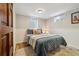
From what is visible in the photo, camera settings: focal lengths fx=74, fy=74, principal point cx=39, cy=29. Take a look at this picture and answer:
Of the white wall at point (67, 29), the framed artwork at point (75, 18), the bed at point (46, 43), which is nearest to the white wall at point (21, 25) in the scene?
the white wall at point (67, 29)

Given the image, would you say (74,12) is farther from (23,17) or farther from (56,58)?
(56,58)

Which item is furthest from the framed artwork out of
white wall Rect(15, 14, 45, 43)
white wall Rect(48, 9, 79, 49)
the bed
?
white wall Rect(15, 14, 45, 43)

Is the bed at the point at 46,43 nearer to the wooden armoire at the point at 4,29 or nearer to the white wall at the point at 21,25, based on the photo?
the white wall at the point at 21,25

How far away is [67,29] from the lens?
2605mm

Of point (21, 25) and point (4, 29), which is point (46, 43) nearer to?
point (21, 25)

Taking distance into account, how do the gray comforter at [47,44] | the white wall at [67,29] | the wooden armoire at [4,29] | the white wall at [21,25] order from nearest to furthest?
the wooden armoire at [4,29], the gray comforter at [47,44], the white wall at [67,29], the white wall at [21,25]

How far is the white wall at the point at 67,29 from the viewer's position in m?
2.47

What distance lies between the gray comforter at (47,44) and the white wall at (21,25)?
0.66 m

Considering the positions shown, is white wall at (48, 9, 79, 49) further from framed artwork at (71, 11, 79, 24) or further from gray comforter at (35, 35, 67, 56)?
gray comforter at (35, 35, 67, 56)

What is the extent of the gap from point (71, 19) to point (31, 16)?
1386 millimetres

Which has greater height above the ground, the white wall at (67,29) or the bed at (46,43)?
the white wall at (67,29)

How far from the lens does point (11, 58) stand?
52cm

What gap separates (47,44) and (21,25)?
1.28m

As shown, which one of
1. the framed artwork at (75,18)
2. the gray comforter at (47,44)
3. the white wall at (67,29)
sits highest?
A: the framed artwork at (75,18)
